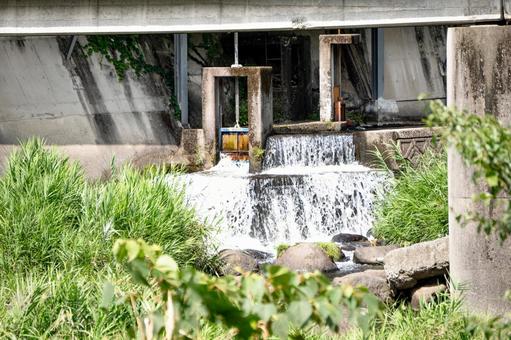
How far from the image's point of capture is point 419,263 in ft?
34.5

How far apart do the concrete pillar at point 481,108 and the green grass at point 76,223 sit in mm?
2872

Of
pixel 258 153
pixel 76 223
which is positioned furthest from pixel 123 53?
pixel 76 223

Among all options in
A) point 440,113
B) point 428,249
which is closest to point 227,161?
point 428,249

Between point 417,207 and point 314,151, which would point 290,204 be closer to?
point 314,151

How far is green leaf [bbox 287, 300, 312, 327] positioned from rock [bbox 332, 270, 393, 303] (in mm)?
7373

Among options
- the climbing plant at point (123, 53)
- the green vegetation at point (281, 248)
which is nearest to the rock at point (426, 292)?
the green vegetation at point (281, 248)

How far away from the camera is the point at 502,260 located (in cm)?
932

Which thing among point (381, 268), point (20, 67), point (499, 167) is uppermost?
point (20, 67)

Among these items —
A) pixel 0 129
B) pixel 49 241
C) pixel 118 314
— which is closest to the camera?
pixel 118 314

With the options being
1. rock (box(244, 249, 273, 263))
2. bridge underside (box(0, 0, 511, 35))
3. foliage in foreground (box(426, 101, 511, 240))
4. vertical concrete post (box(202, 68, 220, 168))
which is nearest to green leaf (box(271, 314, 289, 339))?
foliage in foreground (box(426, 101, 511, 240))

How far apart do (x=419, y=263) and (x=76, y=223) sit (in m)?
3.32

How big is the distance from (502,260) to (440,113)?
555 centimetres

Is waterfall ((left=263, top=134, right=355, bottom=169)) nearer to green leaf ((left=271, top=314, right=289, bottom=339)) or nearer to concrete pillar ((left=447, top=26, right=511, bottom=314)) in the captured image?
concrete pillar ((left=447, top=26, right=511, bottom=314))

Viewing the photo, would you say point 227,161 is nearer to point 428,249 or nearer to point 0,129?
point 0,129
